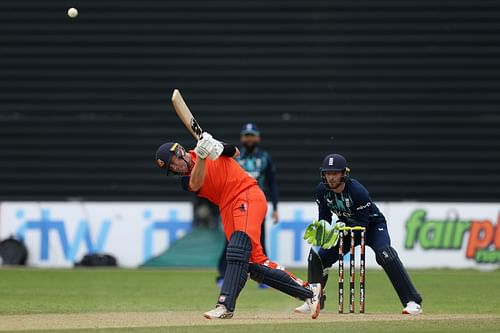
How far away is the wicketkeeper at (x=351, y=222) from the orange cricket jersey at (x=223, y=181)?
86 centimetres

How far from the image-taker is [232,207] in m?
9.48

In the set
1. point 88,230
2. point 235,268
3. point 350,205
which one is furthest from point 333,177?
point 88,230

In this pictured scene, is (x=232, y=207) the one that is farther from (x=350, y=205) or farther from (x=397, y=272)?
(x=397, y=272)

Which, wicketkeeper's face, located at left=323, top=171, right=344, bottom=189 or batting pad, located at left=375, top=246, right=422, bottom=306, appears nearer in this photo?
wicketkeeper's face, located at left=323, top=171, right=344, bottom=189

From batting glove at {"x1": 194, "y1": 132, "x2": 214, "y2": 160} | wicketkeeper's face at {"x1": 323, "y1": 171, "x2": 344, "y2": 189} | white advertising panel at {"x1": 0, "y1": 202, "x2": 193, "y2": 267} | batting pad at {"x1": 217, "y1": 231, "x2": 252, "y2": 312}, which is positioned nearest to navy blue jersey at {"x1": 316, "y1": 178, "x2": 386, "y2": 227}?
wicketkeeper's face at {"x1": 323, "y1": 171, "x2": 344, "y2": 189}

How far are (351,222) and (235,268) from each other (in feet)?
4.99

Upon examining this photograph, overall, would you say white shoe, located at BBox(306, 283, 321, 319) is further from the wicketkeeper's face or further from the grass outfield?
the wicketkeeper's face

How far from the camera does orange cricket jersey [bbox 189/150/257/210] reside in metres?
9.46

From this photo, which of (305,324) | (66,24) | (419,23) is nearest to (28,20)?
(66,24)

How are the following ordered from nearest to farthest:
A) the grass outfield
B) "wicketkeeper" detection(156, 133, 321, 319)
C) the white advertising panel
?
the grass outfield < "wicketkeeper" detection(156, 133, 321, 319) < the white advertising panel

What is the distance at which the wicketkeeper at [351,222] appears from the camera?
10078 millimetres

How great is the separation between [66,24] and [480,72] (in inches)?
266

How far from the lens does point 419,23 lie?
18531 millimetres

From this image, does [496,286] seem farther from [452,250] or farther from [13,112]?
[13,112]
